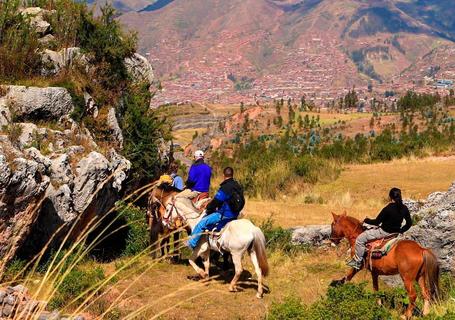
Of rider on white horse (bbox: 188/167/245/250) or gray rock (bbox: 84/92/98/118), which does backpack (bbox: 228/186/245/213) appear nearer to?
rider on white horse (bbox: 188/167/245/250)

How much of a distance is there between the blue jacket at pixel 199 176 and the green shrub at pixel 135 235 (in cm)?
207

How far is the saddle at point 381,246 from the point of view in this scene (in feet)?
33.2

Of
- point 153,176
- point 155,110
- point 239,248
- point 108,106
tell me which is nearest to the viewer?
point 239,248

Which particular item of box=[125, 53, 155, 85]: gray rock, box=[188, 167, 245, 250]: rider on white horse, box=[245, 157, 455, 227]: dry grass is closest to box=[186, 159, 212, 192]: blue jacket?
box=[188, 167, 245, 250]: rider on white horse

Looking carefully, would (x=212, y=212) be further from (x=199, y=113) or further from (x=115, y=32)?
(x=199, y=113)

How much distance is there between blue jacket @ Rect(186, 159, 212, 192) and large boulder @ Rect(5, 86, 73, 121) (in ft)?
12.7

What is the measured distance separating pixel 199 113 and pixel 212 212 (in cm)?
16234

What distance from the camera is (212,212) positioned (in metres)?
11.6

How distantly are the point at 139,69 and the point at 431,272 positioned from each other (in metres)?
13.4

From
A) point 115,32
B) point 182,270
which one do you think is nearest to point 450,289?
point 182,270

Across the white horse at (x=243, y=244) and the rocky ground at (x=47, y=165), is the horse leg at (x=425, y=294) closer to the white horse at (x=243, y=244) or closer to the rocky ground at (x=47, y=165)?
the white horse at (x=243, y=244)

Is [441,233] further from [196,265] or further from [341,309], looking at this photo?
[196,265]

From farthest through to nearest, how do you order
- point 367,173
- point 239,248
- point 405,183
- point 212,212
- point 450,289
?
point 367,173
point 405,183
point 212,212
point 239,248
point 450,289

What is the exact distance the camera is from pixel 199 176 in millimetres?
13391
